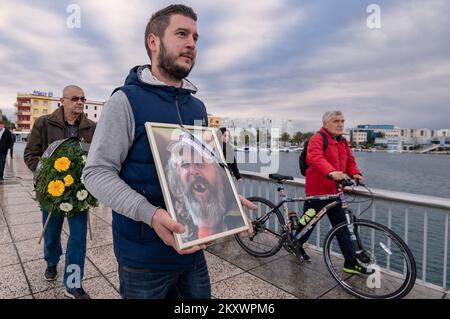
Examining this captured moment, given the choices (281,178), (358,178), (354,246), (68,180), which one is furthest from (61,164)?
(358,178)

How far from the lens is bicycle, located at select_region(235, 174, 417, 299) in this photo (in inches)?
116

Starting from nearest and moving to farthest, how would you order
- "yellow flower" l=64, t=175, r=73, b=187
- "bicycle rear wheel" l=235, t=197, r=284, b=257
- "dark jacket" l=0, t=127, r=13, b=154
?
"yellow flower" l=64, t=175, r=73, b=187
"bicycle rear wheel" l=235, t=197, r=284, b=257
"dark jacket" l=0, t=127, r=13, b=154

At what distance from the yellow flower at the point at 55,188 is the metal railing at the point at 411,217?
2.94 m

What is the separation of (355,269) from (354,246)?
0.35m

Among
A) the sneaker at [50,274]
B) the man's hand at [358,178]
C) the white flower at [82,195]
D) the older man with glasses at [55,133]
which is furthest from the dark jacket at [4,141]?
the man's hand at [358,178]

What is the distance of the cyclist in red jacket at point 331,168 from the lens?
3.44 meters

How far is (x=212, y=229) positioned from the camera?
1141 millimetres

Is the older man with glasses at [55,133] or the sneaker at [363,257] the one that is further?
the sneaker at [363,257]

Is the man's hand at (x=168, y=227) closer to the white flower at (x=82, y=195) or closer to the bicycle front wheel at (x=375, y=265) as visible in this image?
the white flower at (x=82, y=195)

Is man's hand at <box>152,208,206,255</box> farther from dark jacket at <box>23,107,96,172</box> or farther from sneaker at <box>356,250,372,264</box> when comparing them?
sneaker at <box>356,250,372,264</box>

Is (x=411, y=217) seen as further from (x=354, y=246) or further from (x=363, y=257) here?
(x=354, y=246)

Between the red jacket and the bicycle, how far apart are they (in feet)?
0.63

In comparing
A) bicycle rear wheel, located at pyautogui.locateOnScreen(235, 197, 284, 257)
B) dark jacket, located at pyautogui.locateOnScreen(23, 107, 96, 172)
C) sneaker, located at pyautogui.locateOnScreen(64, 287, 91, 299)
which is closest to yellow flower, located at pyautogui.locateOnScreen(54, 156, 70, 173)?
dark jacket, located at pyautogui.locateOnScreen(23, 107, 96, 172)

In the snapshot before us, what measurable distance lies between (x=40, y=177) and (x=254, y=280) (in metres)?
2.52
